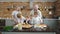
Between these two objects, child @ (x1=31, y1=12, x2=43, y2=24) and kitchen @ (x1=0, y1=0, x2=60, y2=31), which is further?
kitchen @ (x1=0, y1=0, x2=60, y2=31)

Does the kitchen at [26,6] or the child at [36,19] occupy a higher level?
the kitchen at [26,6]

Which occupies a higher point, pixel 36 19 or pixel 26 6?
pixel 26 6

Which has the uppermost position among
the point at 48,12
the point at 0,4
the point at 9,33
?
the point at 0,4

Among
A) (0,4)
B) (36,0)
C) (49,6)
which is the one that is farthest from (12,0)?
(49,6)

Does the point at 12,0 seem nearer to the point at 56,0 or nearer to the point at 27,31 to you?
the point at 56,0

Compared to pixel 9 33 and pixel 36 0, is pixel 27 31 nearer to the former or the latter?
pixel 9 33

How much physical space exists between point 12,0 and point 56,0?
2.00m

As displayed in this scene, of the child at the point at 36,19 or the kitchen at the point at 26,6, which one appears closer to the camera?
the child at the point at 36,19

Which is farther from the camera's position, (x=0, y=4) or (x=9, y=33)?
(x=0, y=4)

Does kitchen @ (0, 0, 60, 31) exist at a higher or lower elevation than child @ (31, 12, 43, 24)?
higher

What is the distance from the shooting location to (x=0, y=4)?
6.65 m

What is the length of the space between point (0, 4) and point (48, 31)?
4.71m

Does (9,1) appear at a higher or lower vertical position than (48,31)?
higher

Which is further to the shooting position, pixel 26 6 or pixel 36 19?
pixel 26 6
